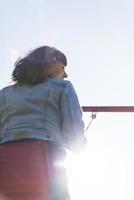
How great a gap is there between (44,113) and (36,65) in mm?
449

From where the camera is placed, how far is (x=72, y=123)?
303cm

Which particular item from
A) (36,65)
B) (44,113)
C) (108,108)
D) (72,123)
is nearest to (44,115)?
(44,113)

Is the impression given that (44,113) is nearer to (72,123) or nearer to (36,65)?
(72,123)

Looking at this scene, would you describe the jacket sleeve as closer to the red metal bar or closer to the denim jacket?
the denim jacket

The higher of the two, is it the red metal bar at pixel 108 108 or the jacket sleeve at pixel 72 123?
the jacket sleeve at pixel 72 123

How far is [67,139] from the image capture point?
9.88 feet

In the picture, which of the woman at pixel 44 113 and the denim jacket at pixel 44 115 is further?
the denim jacket at pixel 44 115

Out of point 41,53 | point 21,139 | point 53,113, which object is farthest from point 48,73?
point 21,139

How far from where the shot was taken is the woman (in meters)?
2.81

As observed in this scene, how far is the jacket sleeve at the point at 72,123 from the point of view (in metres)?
3.00

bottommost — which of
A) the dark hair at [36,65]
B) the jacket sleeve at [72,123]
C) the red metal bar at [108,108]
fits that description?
the red metal bar at [108,108]

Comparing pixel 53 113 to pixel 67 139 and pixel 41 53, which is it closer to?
pixel 67 139

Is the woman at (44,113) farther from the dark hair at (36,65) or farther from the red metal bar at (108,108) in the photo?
the red metal bar at (108,108)

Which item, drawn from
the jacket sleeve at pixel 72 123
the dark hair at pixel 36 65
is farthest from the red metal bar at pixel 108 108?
the jacket sleeve at pixel 72 123
